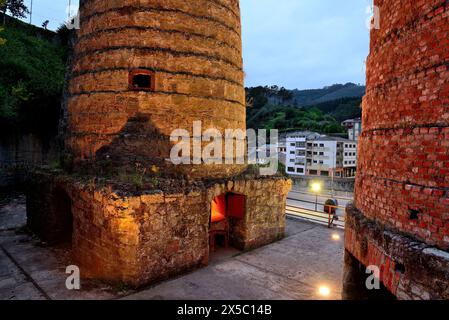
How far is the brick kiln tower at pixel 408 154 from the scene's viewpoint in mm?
2904

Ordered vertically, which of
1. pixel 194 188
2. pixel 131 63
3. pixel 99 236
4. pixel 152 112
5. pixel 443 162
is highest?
pixel 131 63

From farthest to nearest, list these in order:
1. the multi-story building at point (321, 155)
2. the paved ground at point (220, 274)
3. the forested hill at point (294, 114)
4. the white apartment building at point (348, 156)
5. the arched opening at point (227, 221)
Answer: the forested hill at point (294, 114)
the white apartment building at point (348, 156)
the multi-story building at point (321, 155)
the arched opening at point (227, 221)
the paved ground at point (220, 274)

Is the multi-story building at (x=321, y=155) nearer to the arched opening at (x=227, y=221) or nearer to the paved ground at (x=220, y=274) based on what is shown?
the paved ground at (x=220, y=274)

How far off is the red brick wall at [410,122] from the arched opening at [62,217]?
30.5 feet

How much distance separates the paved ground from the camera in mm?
6461

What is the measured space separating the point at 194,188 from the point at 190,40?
443 centimetres

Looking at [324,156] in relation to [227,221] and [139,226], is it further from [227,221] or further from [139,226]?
[139,226]

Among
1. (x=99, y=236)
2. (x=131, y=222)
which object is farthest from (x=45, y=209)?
(x=131, y=222)

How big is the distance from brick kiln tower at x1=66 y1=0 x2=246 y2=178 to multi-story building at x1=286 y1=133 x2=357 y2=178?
3592 cm

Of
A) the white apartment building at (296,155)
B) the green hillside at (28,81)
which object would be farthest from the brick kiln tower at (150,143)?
the white apartment building at (296,155)

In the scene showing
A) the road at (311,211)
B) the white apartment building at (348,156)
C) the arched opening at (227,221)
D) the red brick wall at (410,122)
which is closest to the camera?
the red brick wall at (410,122)
